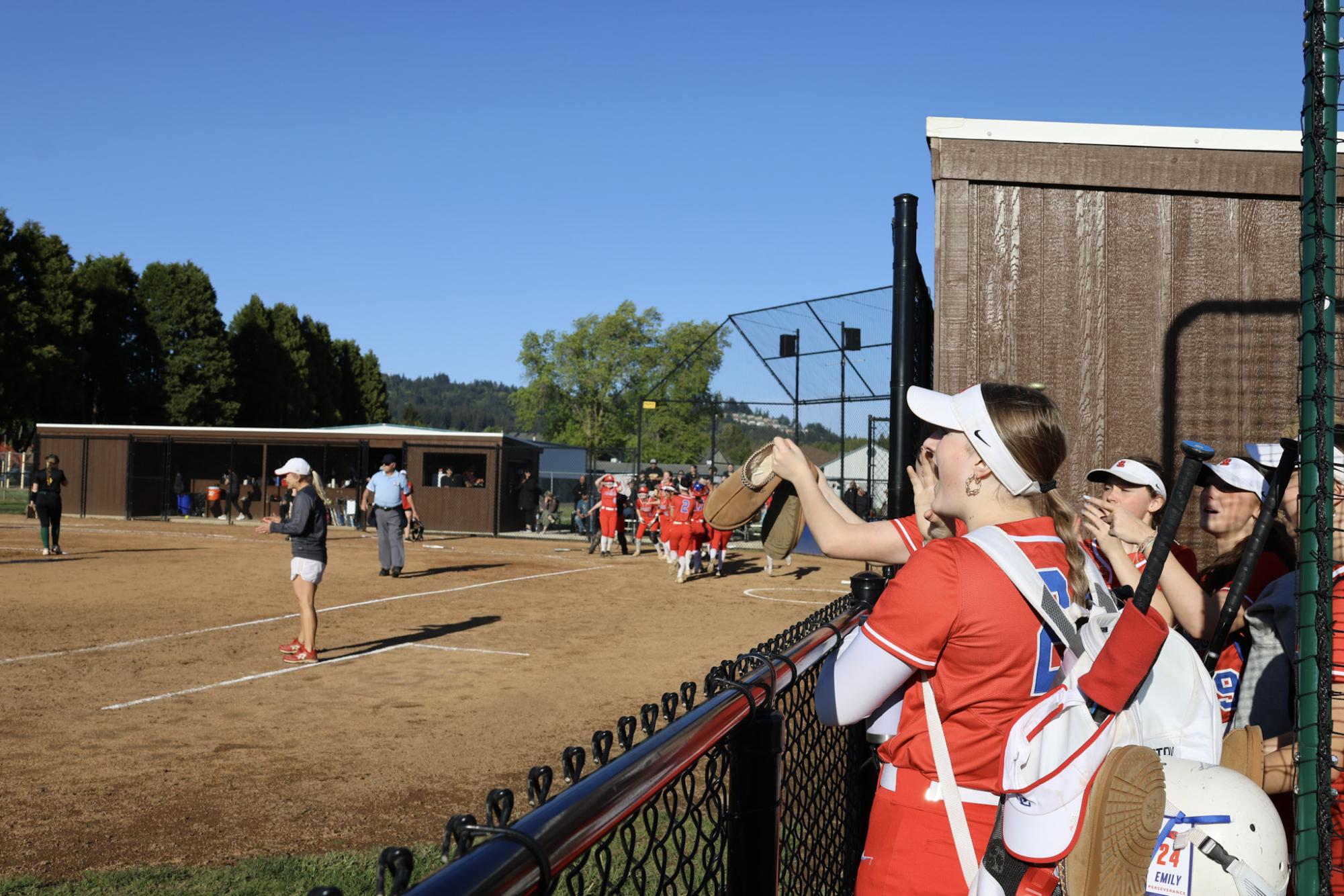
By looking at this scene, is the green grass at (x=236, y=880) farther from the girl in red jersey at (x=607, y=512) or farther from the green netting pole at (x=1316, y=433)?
the girl in red jersey at (x=607, y=512)

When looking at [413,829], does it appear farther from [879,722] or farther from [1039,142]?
[1039,142]

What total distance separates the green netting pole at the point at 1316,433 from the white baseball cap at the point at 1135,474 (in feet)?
6.42

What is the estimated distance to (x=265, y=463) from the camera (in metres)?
37.3

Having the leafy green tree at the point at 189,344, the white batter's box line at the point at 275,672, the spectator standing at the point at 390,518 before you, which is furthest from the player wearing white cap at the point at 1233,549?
the leafy green tree at the point at 189,344

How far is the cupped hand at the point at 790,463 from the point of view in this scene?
293 cm

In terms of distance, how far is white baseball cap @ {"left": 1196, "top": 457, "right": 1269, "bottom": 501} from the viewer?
363cm

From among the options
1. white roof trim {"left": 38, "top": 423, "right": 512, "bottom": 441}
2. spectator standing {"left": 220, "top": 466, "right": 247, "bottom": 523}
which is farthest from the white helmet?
spectator standing {"left": 220, "top": 466, "right": 247, "bottom": 523}

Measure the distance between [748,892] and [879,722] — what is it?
0.47 meters

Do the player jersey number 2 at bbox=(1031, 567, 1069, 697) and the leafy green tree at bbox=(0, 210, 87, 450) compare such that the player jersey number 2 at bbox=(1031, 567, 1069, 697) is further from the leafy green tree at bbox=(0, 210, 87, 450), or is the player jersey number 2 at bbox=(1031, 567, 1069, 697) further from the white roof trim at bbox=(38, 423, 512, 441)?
the leafy green tree at bbox=(0, 210, 87, 450)

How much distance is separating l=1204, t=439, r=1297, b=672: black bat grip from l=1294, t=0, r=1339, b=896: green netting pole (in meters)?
0.54

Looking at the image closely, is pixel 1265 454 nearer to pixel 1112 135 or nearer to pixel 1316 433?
pixel 1316 433

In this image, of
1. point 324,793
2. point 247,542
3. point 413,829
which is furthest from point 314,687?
point 247,542

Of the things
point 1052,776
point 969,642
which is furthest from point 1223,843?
point 969,642

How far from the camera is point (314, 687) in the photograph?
31.3ft
